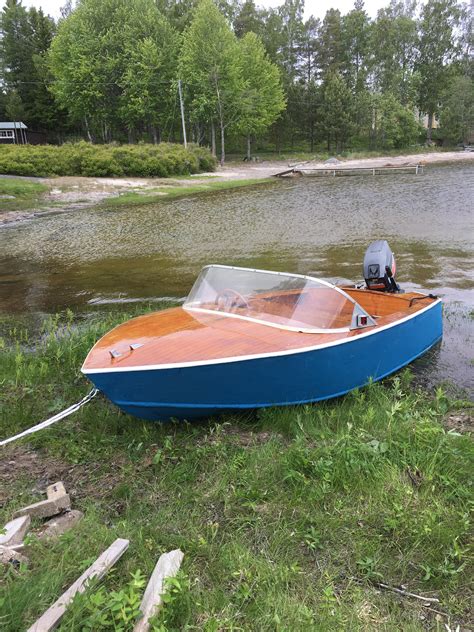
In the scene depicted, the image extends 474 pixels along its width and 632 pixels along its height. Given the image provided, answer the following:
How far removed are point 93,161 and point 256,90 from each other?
92.8 feet

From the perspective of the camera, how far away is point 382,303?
23.7 ft

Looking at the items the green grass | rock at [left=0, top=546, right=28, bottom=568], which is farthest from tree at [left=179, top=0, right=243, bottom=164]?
rock at [left=0, top=546, right=28, bottom=568]

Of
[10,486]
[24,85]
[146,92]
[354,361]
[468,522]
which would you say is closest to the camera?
[468,522]

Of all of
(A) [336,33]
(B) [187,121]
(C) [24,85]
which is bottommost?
(B) [187,121]

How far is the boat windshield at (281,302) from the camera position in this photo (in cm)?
538

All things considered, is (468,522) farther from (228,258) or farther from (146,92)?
(146,92)

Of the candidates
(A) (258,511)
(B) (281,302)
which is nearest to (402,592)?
(A) (258,511)

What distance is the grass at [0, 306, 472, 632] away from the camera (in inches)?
101

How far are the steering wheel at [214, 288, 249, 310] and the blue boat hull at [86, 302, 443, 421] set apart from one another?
127 centimetres

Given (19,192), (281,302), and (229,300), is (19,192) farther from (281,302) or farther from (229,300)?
(281,302)

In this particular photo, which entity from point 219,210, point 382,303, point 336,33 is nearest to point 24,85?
point 336,33

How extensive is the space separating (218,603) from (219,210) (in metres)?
24.7

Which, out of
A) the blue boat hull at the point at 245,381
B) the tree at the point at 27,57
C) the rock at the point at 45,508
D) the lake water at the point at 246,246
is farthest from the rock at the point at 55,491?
the tree at the point at 27,57

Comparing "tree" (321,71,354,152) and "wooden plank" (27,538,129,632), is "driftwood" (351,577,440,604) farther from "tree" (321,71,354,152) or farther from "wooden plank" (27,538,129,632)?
"tree" (321,71,354,152)
